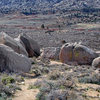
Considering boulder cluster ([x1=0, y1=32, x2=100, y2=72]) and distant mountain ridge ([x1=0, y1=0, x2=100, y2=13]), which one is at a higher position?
boulder cluster ([x1=0, y1=32, x2=100, y2=72])

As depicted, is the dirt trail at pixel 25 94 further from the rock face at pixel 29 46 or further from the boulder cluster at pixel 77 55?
the rock face at pixel 29 46

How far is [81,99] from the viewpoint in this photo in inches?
288

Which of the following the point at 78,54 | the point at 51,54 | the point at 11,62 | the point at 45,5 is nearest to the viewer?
the point at 11,62

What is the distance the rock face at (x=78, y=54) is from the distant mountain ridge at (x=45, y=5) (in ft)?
386

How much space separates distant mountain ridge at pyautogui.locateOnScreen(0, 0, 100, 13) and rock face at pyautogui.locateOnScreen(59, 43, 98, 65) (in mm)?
117778

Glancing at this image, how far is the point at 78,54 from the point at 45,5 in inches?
5761

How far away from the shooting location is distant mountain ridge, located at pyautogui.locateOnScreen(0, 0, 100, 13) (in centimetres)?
14112

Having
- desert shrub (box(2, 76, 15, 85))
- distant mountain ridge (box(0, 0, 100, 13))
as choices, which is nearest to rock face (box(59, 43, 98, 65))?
desert shrub (box(2, 76, 15, 85))

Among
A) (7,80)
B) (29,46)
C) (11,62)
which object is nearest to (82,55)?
(29,46)

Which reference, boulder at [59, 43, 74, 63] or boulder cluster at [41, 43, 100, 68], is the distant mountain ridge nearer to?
boulder at [59, 43, 74, 63]

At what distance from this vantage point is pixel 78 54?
56.4 feet

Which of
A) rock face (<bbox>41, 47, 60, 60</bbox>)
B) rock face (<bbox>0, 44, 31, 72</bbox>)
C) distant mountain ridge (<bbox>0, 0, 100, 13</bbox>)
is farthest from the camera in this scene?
distant mountain ridge (<bbox>0, 0, 100, 13</bbox>)

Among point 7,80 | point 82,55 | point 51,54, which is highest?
point 7,80

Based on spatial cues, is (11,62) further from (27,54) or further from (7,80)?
(27,54)
